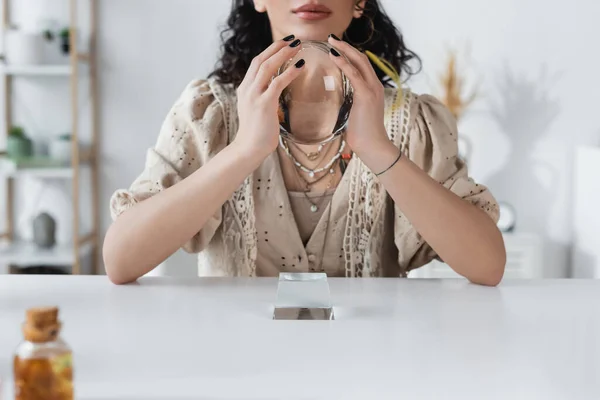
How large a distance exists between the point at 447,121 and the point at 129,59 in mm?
2208

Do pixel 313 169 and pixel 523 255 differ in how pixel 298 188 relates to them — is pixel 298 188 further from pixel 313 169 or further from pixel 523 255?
pixel 523 255

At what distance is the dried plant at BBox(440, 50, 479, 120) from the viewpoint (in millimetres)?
2988

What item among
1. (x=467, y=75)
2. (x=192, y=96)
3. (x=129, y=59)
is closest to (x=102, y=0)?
(x=129, y=59)

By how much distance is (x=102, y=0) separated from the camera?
10.5ft

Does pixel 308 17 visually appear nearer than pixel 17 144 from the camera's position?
Yes

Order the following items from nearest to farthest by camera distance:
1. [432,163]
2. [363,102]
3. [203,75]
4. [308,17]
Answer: [363,102], [308,17], [432,163], [203,75]

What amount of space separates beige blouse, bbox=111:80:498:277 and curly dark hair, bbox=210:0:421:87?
0.19 meters

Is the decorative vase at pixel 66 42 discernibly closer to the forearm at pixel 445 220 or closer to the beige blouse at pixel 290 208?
the beige blouse at pixel 290 208

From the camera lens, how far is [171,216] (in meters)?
1.07

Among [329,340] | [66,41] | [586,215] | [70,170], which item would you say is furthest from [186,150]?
[586,215]

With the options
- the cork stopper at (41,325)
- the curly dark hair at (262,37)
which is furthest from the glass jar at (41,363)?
the curly dark hair at (262,37)

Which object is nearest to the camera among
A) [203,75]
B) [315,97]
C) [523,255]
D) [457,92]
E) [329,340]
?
[329,340]

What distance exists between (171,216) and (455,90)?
2.20 metres

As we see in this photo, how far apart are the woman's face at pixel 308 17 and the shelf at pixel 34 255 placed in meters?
2.14
